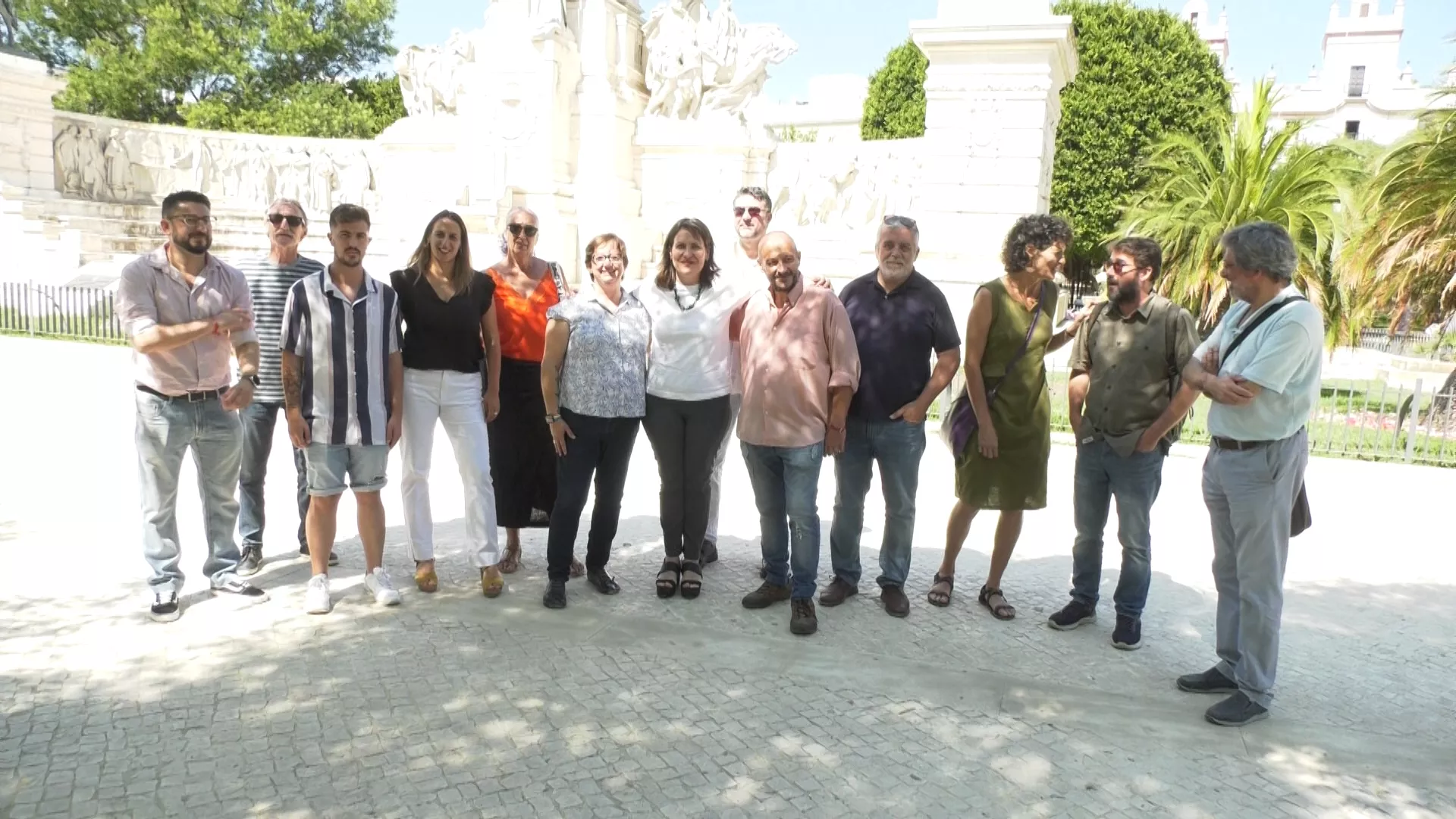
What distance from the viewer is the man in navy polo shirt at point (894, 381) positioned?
4680 mm

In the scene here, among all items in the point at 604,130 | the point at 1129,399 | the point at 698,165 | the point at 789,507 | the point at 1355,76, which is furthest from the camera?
the point at 1355,76

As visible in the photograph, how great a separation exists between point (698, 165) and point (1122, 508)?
596 inches

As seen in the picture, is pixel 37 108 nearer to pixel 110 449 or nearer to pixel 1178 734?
pixel 110 449

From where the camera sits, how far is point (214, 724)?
11.4 ft

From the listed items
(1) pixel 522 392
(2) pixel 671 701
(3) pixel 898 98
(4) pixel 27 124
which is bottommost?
(2) pixel 671 701

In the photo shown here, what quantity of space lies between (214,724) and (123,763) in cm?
33

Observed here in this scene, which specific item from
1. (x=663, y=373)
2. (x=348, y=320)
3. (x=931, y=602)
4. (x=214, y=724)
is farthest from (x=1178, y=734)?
(x=348, y=320)

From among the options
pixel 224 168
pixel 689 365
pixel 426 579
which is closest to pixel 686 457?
pixel 689 365

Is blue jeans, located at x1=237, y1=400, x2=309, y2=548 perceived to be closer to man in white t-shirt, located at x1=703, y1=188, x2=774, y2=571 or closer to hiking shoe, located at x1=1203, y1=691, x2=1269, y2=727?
man in white t-shirt, located at x1=703, y1=188, x2=774, y2=571

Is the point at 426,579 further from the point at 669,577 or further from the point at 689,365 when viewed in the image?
the point at 689,365

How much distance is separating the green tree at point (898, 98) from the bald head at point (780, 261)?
91.9 feet

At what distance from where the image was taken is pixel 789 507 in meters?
4.80

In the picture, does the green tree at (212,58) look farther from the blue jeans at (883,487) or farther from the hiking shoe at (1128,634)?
the hiking shoe at (1128,634)

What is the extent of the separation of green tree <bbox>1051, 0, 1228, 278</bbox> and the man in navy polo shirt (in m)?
24.8
